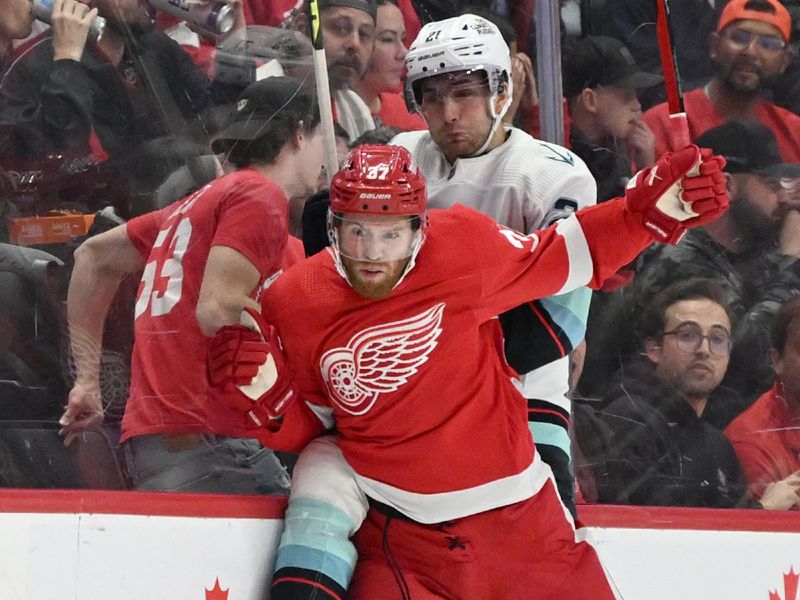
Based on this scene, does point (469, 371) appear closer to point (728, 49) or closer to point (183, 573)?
point (183, 573)

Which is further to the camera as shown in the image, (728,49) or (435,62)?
(728,49)

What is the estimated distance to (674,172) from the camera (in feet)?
6.12

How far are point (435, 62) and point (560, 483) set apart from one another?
844 millimetres

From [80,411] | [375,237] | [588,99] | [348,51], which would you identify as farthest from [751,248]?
[80,411]

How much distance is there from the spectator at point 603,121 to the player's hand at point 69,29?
1.11 metres

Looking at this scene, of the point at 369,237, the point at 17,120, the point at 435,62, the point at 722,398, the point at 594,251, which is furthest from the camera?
the point at 722,398

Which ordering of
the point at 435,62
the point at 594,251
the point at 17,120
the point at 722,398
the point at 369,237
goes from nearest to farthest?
1. the point at 369,237
2. the point at 594,251
3. the point at 17,120
4. the point at 435,62
5. the point at 722,398

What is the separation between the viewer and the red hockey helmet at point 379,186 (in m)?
1.84

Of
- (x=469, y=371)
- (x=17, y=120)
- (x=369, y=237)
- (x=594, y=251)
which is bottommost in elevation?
(x=469, y=371)

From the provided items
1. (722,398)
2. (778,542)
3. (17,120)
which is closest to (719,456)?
(722,398)

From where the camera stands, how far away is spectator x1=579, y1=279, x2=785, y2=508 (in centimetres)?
276

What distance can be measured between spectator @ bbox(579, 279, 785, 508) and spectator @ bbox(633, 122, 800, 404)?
0.06m

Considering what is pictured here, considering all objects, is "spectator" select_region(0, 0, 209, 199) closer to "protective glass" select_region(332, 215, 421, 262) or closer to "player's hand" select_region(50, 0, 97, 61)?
"player's hand" select_region(50, 0, 97, 61)

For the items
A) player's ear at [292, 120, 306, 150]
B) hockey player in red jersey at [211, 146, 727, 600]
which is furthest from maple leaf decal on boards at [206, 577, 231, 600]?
player's ear at [292, 120, 306, 150]
